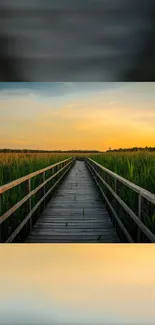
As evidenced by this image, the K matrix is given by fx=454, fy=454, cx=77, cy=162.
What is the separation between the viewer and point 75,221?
3375mm

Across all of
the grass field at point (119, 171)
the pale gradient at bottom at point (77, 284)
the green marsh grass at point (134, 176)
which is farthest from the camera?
the grass field at point (119, 171)

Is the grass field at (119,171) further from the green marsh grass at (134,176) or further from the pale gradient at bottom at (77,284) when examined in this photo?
the pale gradient at bottom at (77,284)

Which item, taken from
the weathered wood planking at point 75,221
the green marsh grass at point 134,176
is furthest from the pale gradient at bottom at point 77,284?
the green marsh grass at point 134,176

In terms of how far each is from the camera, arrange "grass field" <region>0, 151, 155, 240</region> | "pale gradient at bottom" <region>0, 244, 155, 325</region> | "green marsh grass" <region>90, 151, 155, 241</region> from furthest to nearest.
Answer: "grass field" <region>0, 151, 155, 240</region> → "green marsh grass" <region>90, 151, 155, 241</region> → "pale gradient at bottom" <region>0, 244, 155, 325</region>

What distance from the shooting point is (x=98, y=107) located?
3324 millimetres

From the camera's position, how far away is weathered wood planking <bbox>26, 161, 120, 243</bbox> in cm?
296

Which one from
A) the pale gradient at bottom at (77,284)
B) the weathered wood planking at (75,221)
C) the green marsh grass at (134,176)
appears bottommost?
the pale gradient at bottom at (77,284)

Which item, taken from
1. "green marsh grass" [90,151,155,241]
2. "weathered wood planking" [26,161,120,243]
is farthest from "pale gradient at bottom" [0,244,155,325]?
"green marsh grass" [90,151,155,241]

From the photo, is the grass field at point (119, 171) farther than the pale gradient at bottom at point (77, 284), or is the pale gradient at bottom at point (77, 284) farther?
the grass field at point (119, 171)

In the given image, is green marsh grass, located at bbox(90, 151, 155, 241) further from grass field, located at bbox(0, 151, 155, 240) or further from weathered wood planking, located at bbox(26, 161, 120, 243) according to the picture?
weathered wood planking, located at bbox(26, 161, 120, 243)

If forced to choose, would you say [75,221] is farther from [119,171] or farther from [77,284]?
[77,284]

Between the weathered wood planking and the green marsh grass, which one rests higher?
the green marsh grass

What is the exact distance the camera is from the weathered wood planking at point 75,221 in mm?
2963

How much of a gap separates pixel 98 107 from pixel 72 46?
0.77 meters
